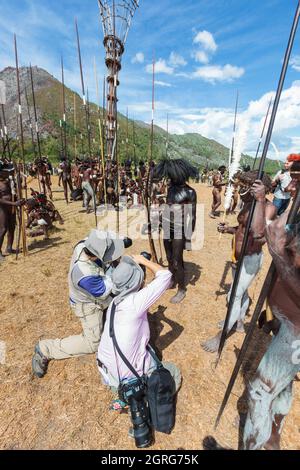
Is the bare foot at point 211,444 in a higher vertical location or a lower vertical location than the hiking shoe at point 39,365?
lower

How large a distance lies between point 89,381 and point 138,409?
3.42 feet

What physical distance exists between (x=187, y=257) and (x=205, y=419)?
4.99 meters

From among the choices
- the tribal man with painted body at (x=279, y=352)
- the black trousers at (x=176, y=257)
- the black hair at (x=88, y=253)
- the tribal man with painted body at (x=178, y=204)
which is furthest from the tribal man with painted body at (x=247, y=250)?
the black hair at (x=88, y=253)

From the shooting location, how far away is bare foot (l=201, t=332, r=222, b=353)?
369cm

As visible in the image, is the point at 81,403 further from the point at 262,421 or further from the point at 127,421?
the point at 262,421

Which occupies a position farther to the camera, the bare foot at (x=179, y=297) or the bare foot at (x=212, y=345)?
the bare foot at (x=179, y=297)

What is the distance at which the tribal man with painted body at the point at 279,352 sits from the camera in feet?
5.01

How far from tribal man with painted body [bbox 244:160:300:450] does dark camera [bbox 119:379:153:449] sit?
3.03 feet

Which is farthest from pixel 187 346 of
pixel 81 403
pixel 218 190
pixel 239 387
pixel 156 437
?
pixel 218 190

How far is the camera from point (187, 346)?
381cm

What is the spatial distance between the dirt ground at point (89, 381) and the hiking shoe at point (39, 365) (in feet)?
0.27

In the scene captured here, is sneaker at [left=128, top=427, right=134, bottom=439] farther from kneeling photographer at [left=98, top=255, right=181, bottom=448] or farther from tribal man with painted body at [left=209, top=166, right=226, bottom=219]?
tribal man with painted body at [left=209, top=166, right=226, bottom=219]

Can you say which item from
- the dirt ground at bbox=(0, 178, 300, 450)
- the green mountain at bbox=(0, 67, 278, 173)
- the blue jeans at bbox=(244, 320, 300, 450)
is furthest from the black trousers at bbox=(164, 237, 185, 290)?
the green mountain at bbox=(0, 67, 278, 173)

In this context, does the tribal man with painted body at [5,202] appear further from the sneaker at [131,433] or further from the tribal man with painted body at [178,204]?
the sneaker at [131,433]
